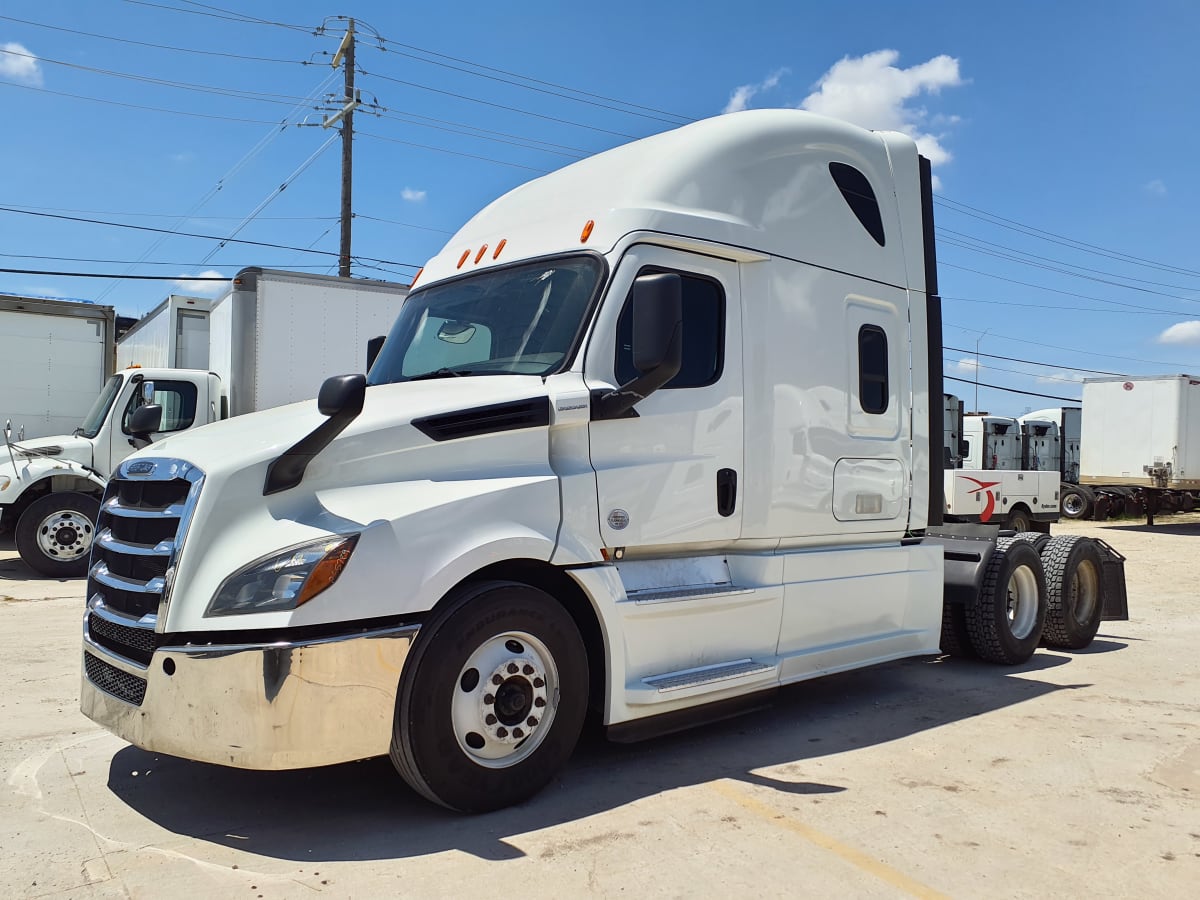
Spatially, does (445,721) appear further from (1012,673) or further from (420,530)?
(1012,673)

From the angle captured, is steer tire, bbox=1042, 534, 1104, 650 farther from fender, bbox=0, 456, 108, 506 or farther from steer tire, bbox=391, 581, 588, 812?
fender, bbox=0, 456, 108, 506

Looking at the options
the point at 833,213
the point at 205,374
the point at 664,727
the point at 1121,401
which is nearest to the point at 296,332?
the point at 205,374

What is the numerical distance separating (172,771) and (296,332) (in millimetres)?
8104

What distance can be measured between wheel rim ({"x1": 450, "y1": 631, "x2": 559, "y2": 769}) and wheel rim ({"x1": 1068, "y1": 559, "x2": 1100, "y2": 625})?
20.0 feet

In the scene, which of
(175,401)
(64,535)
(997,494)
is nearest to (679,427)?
(175,401)

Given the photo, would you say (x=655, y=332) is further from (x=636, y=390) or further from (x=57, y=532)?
(x=57, y=532)

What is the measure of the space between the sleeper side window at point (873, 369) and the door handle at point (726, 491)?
1.34 metres

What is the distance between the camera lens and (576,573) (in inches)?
177

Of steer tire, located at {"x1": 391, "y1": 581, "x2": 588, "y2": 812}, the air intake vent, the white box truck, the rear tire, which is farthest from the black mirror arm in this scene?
the rear tire

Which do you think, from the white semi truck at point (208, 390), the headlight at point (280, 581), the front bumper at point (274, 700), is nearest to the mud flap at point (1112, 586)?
the front bumper at point (274, 700)

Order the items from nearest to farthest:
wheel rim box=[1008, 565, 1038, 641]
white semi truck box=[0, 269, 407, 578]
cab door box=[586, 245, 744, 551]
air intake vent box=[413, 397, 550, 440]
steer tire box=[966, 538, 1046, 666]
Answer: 1. air intake vent box=[413, 397, 550, 440]
2. cab door box=[586, 245, 744, 551]
3. steer tire box=[966, 538, 1046, 666]
4. wheel rim box=[1008, 565, 1038, 641]
5. white semi truck box=[0, 269, 407, 578]

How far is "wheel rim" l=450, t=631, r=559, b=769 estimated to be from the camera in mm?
4105

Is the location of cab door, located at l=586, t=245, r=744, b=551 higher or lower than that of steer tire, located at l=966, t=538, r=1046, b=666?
higher

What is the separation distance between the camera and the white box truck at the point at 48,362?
1466cm
